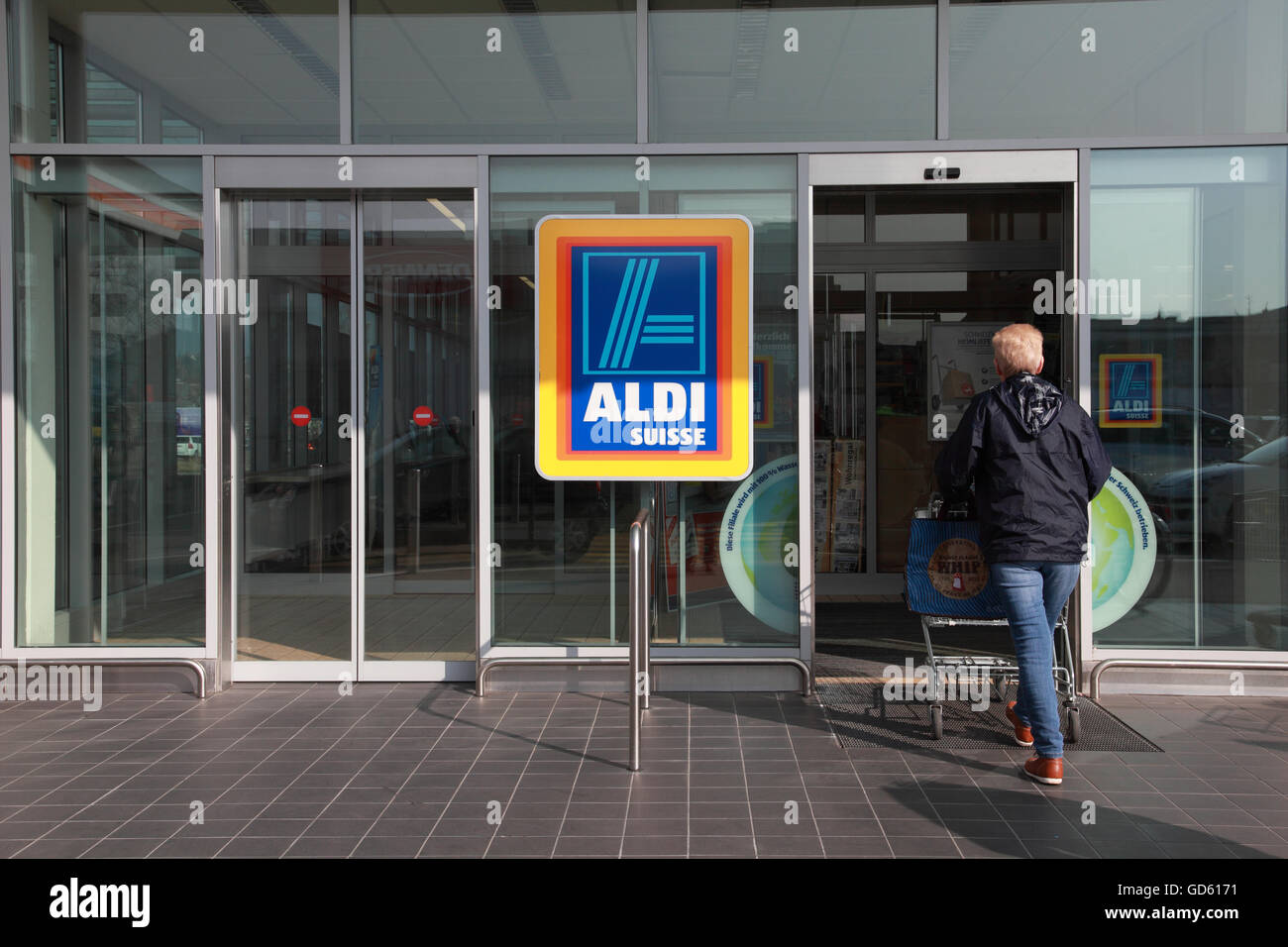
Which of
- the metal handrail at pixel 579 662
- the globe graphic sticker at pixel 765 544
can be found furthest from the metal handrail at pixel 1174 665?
the globe graphic sticker at pixel 765 544

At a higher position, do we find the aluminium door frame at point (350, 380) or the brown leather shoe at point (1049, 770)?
the aluminium door frame at point (350, 380)

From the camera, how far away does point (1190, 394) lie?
5500mm

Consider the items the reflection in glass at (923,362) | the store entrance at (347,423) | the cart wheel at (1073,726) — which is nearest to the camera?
the cart wheel at (1073,726)

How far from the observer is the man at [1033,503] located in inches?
164

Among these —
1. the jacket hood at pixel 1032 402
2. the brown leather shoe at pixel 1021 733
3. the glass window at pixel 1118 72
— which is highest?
the glass window at pixel 1118 72

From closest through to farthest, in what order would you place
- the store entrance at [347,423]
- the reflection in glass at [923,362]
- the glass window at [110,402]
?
1. the glass window at [110,402]
2. the store entrance at [347,423]
3. the reflection in glass at [923,362]

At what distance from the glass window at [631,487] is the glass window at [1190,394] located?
5.45ft

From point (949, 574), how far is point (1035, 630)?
0.59m

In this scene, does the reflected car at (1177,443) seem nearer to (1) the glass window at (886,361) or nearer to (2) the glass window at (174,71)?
(1) the glass window at (886,361)

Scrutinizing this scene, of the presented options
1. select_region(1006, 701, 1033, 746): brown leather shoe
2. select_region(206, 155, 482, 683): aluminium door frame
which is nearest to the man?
select_region(1006, 701, 1033, 746): brown leather shoe

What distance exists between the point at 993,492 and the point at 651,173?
2.53 m

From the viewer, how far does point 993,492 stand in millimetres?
4285

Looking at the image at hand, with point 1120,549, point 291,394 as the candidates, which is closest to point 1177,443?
point 1120,549
